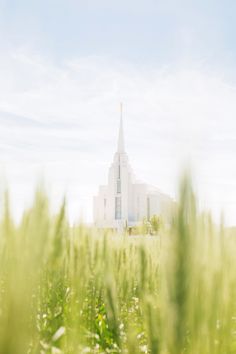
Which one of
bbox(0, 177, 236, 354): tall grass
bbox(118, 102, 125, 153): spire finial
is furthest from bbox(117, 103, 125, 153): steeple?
bbox(0, 177, 236, 354): tall grass

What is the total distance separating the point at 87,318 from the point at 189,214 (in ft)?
4.01

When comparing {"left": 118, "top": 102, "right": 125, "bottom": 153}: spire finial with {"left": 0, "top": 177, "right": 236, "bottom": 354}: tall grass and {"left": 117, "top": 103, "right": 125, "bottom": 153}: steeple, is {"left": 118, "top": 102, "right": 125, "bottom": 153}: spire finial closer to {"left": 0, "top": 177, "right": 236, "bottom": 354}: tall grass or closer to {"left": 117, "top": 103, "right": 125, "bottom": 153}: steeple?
{"left": 117, "top": 103, "right": 125, "bottom": 153}: steeple

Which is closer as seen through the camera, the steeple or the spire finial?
the spire finial

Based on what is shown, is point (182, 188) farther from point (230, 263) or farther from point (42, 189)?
point (230, 263)

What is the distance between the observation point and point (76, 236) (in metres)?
2.10

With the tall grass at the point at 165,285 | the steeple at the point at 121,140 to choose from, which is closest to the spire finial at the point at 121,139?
the steeple at the point at 121,140

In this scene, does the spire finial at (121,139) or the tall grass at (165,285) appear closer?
the tall grass at (165,285)

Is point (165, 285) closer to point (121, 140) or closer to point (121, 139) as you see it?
point (121, 139)

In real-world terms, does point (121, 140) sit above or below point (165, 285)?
above

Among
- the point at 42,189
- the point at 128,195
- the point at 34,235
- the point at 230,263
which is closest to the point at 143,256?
the point at 230,263

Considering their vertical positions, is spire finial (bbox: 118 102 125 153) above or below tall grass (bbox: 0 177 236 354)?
above

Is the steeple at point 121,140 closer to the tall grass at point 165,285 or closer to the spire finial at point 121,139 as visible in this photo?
the spire finial at point 121,139

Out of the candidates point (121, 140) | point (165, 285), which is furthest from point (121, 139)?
point (165, 285)

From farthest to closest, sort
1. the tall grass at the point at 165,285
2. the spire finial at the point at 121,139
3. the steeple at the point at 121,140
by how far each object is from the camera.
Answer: the steeple at the point at 121,140
the spire finial at the point at 121,139
the tall grass at the point at 165,285
